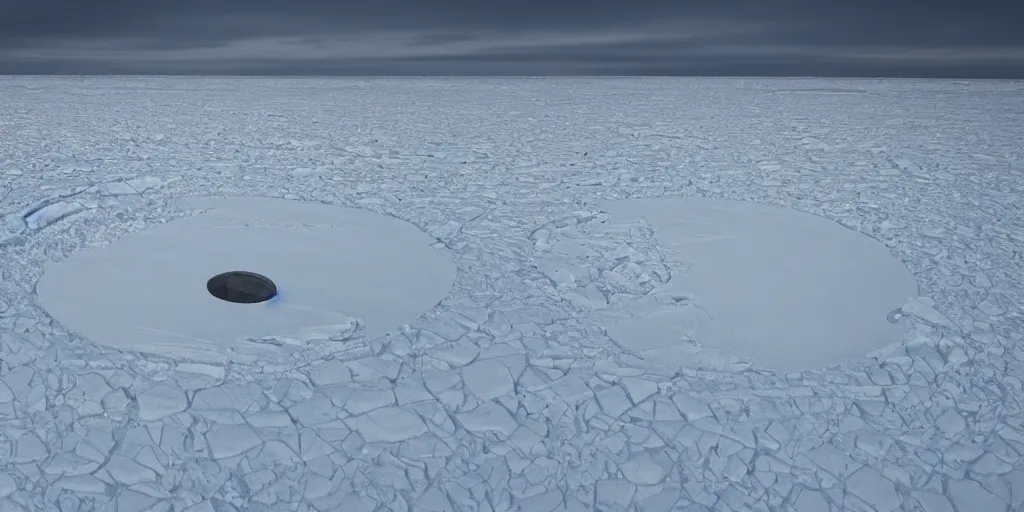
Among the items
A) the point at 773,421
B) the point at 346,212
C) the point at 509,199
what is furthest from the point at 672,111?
the point at 773,421

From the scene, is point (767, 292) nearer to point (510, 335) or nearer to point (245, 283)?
point (510, 335)

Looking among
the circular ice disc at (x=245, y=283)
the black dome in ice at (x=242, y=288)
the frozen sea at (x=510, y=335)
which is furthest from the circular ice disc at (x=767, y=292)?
the black dome in ice at (x=242, y=288)

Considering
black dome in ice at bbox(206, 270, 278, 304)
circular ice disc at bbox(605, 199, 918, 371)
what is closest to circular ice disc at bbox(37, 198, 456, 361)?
black dome in ice at bbox(206, 270, 278, 304)

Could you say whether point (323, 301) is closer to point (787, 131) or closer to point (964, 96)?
point (787, 131)

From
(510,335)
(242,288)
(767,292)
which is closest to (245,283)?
(242,288)

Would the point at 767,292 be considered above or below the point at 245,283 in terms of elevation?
below

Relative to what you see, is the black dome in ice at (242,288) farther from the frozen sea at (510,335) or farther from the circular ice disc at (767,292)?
the circular ice disc at (767,292)
